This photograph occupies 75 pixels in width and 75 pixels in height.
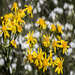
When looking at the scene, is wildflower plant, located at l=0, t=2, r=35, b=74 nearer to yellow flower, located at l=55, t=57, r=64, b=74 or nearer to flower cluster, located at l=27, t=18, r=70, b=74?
flower cluster, located at l=27, t=18, r=70, b=74

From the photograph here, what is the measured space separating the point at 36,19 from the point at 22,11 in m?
0.15

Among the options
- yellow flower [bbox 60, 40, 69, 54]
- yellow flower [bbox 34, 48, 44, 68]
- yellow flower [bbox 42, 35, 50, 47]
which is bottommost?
A: yellow flower [bbox 34, 48, 44, 68]

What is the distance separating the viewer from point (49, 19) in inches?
37.8

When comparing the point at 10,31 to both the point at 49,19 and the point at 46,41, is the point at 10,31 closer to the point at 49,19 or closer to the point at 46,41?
the point at 46,41

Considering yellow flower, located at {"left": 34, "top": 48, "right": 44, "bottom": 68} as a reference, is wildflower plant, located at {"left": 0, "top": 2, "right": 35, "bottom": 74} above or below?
above

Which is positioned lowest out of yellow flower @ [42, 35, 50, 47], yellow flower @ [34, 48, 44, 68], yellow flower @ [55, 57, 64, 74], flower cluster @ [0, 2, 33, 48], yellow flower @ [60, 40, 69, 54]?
yellow flower @ [55, 57, 64, 74]

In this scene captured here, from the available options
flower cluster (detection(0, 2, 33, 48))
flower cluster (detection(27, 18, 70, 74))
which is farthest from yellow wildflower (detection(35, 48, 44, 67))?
flower cluster (detection(0, 2, 33, 48))

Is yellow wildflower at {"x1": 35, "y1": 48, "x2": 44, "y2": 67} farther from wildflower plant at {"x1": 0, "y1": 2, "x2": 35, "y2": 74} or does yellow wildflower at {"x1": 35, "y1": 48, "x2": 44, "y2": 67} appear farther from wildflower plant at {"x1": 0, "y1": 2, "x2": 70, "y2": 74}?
wildflower plant at {"x1": 0, "y1": 2, "x2": 35, "y2": 74}

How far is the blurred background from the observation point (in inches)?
30.7

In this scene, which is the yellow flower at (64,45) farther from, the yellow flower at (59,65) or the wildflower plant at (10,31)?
the wildflower plant at (10,31)

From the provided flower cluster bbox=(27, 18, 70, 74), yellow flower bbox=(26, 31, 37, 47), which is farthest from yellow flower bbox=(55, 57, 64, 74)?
yellow flower bbox=(26, 31, 37, 47)

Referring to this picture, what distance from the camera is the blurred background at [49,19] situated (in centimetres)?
78

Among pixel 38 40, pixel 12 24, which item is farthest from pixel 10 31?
pixel 38 40

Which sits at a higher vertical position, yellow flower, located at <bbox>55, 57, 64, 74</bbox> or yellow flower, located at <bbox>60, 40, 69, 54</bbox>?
yellow flower, located at <bbox>60, 40, 69, 54</bbox>
